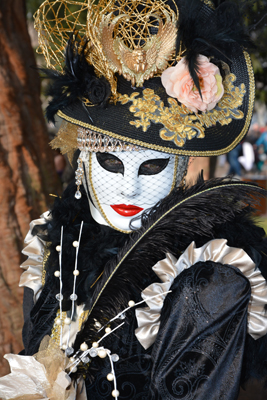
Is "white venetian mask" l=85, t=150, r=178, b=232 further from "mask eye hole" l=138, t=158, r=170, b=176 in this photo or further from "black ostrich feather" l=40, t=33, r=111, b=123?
"black ostrich feather" l=40, t=33, r=111, b=123

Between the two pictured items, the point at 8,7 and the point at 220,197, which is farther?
the point at 8,7

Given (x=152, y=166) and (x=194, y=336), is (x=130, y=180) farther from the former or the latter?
(x=194, y=336)

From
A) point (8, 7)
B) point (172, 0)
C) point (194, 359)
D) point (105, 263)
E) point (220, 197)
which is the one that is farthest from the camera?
point (8, 7)

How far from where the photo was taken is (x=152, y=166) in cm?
154

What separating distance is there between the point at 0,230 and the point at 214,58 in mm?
1677

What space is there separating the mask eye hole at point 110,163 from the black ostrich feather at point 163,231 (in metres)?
0.27

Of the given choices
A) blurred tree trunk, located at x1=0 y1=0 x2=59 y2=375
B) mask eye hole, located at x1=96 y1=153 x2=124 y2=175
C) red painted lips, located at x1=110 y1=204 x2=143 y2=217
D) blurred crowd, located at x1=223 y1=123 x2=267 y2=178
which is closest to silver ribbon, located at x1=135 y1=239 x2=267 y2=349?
red painted lips, located at x1=110 y1=204 x2=143 y2=217

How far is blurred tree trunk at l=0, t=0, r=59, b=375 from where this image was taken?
2.47 m

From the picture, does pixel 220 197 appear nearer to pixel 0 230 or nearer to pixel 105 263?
pixel 105 263

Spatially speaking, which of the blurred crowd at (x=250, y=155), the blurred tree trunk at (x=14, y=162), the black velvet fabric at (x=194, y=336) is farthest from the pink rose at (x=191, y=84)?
the blurred crowd at (x=250, y=155)

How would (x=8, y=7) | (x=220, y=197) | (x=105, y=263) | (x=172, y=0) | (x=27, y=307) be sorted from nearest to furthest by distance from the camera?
(x=220, y=197) < (x=172, y=0) < (x=105, y=263) < (x=27, y=307) < (x=8, y=7)

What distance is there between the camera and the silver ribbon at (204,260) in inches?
48.7

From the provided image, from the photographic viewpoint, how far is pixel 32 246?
182 cm

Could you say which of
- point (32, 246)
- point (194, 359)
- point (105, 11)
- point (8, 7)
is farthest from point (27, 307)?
point (8, 7)
